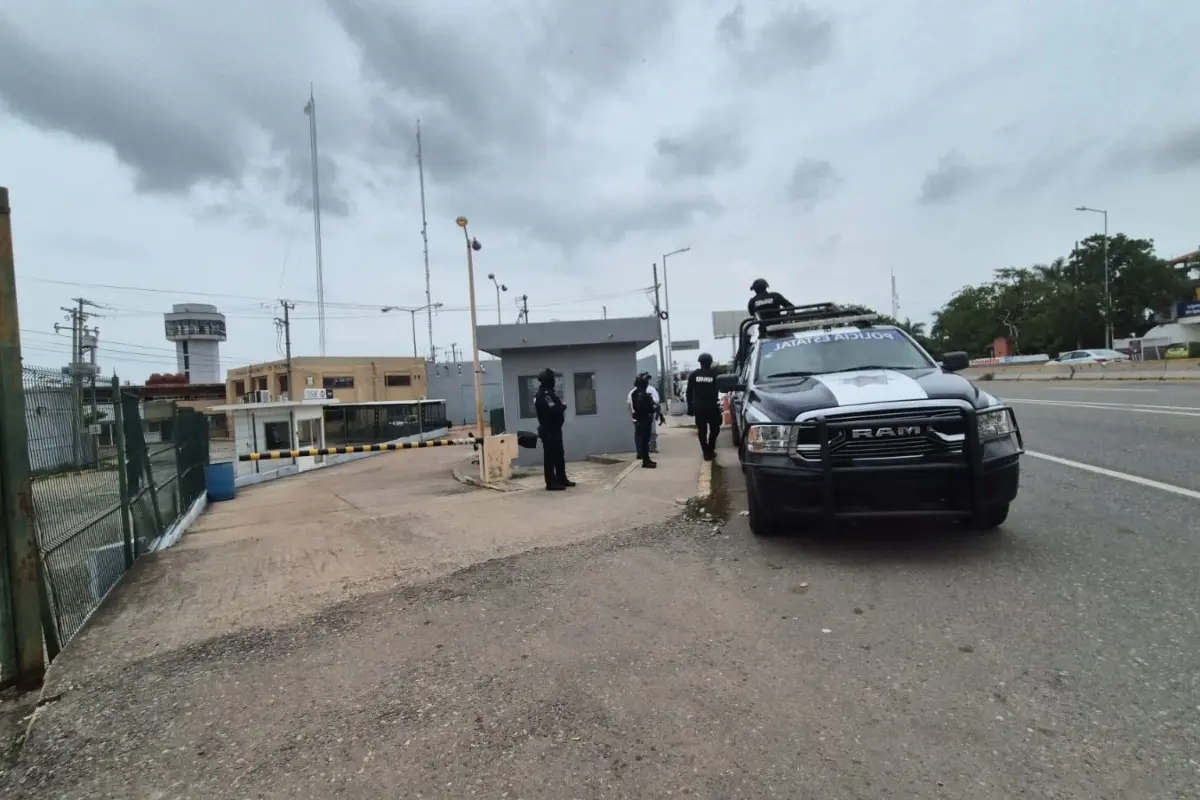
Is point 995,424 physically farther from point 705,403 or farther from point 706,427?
point 706,427

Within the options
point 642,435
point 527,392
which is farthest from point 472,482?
point 527,392

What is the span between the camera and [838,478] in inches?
189

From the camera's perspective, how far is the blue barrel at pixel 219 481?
1480 centimetres

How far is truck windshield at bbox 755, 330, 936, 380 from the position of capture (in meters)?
6.18

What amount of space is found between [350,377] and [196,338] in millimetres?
39163

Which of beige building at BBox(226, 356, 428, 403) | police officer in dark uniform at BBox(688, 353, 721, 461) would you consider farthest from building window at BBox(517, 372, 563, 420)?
beige building at BBox(226, 356, 428, 403)

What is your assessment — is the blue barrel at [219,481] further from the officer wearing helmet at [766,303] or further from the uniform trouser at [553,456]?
the officer wearing helmet at [766,303]

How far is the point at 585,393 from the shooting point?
16.3 meters

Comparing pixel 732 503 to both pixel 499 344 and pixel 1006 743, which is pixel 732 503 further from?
pixel 499 344

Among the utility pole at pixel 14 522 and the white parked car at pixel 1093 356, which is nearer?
the utility pole at pixel 14 522

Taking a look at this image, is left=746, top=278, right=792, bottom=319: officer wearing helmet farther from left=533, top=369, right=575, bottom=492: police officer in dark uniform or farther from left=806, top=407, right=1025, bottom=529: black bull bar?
left=806, top=407, right=1025, bottom=529: black bull bar

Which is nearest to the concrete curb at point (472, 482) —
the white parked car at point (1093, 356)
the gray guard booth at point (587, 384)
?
the gray guard booth at point (587, 384)

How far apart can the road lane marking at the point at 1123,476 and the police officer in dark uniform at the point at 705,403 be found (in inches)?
188

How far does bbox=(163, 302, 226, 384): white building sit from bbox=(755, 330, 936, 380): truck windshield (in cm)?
9988
